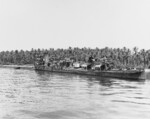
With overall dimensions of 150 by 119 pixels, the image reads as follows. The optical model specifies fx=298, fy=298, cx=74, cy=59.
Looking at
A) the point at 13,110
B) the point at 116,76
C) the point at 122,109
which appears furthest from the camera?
the point at 116,76

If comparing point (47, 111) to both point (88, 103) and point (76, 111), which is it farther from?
point (88, 103)

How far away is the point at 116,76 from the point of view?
116 meters

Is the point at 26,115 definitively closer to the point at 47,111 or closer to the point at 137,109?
the point at 47,111

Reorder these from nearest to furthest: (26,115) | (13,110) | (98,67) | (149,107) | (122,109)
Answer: (26,115) → (13,110) → (122,109) → (149,107) → (98,67)

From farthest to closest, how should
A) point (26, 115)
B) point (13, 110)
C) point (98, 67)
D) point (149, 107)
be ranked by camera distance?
point (98, 67) → point (149, 107) → point (13, 110) → point (26, 115)

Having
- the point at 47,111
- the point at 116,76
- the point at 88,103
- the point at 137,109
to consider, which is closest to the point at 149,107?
the point at 137,109

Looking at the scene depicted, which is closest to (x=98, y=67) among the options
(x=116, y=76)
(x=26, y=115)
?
(x=116, y=76)

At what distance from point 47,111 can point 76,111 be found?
10.7 feet

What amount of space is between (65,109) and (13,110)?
596 cm

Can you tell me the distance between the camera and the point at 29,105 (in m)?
37.1

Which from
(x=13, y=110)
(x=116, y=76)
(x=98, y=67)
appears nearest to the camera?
(x=13, y=110)

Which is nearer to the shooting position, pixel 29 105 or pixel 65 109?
pixel 65 109

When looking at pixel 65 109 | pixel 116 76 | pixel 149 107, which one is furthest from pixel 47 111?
pixel 116 76

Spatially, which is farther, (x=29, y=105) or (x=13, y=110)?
(x=29, y=105)
